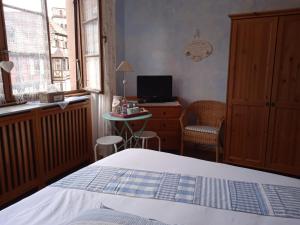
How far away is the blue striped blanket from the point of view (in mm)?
1150

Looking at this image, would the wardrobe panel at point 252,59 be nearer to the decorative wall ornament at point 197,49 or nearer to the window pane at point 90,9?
the decorative wall ornament at point 197,49

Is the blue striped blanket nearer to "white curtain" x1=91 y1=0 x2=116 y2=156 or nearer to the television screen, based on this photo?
"white curtain" x1=91 y1=0 x2=116 y2=156

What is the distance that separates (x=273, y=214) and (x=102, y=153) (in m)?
2.60

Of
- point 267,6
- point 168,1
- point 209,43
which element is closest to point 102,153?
point 209,43

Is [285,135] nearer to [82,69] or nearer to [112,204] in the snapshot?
[112,204]

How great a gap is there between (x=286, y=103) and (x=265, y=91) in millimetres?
258

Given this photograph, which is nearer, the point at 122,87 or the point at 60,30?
the point at 60,30

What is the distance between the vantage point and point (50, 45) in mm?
2795

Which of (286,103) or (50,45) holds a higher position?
(50,45)

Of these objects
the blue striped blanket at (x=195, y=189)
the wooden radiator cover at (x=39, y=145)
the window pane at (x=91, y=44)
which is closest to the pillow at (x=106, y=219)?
the blue striped blanket at (x=195, y=189)

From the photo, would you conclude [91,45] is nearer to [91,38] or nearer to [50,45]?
[91,38]

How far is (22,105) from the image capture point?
2.38 m

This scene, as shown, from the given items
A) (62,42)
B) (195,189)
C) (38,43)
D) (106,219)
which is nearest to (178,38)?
(62,42)

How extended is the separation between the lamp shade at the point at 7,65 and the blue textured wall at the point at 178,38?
6.05ft
